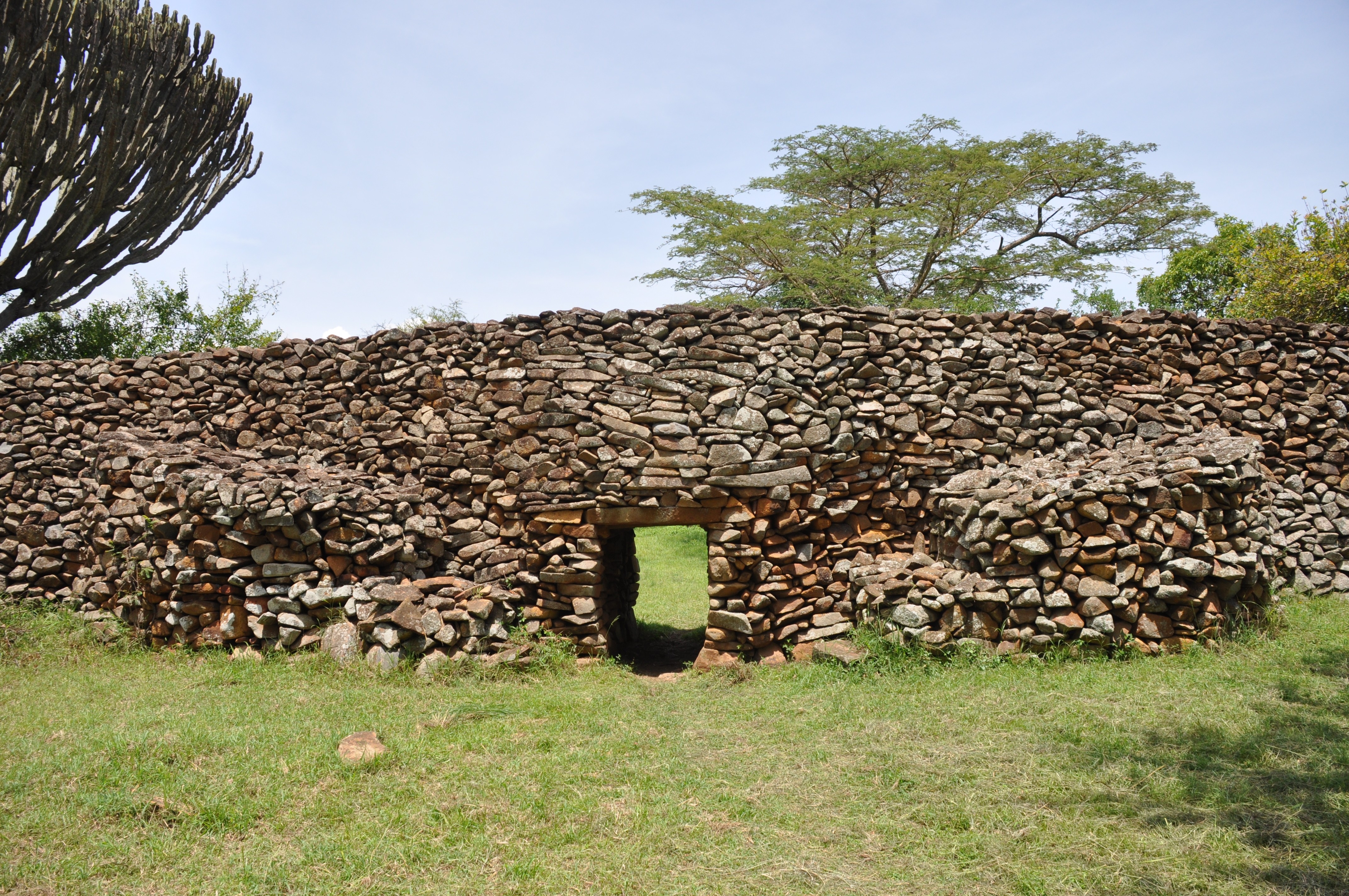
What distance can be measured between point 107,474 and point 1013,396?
8923mm

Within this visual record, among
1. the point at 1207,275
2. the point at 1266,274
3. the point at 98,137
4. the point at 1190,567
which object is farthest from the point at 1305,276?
the point at 98,137

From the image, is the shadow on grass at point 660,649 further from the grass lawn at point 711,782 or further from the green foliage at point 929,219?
the green foliage at point 929,219

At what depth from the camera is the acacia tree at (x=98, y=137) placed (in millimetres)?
9820

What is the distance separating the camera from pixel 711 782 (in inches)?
184

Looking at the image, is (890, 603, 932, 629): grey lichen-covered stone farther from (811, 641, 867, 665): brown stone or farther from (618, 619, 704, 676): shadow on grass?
(618, 619, 704, 676): shadow on grass

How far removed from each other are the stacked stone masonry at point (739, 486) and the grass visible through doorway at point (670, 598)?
0.60 m

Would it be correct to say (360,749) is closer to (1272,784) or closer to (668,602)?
(1272,784)

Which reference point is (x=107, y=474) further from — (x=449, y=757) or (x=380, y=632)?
(x=449, y=757)

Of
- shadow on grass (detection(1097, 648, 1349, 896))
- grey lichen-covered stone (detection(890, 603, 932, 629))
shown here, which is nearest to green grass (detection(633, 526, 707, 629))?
grey lichen-covered stone (detection(890, 603, 932, 629))

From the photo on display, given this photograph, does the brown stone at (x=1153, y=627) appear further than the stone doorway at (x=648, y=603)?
No

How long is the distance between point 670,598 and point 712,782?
288 inches

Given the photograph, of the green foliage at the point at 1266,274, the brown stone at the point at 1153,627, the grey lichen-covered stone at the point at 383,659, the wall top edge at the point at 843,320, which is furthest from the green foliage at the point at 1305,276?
the grey lichen-covered stone at the point at 383,659

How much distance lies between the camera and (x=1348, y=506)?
8.30m

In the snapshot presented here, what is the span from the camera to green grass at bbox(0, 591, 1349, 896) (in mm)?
3680
